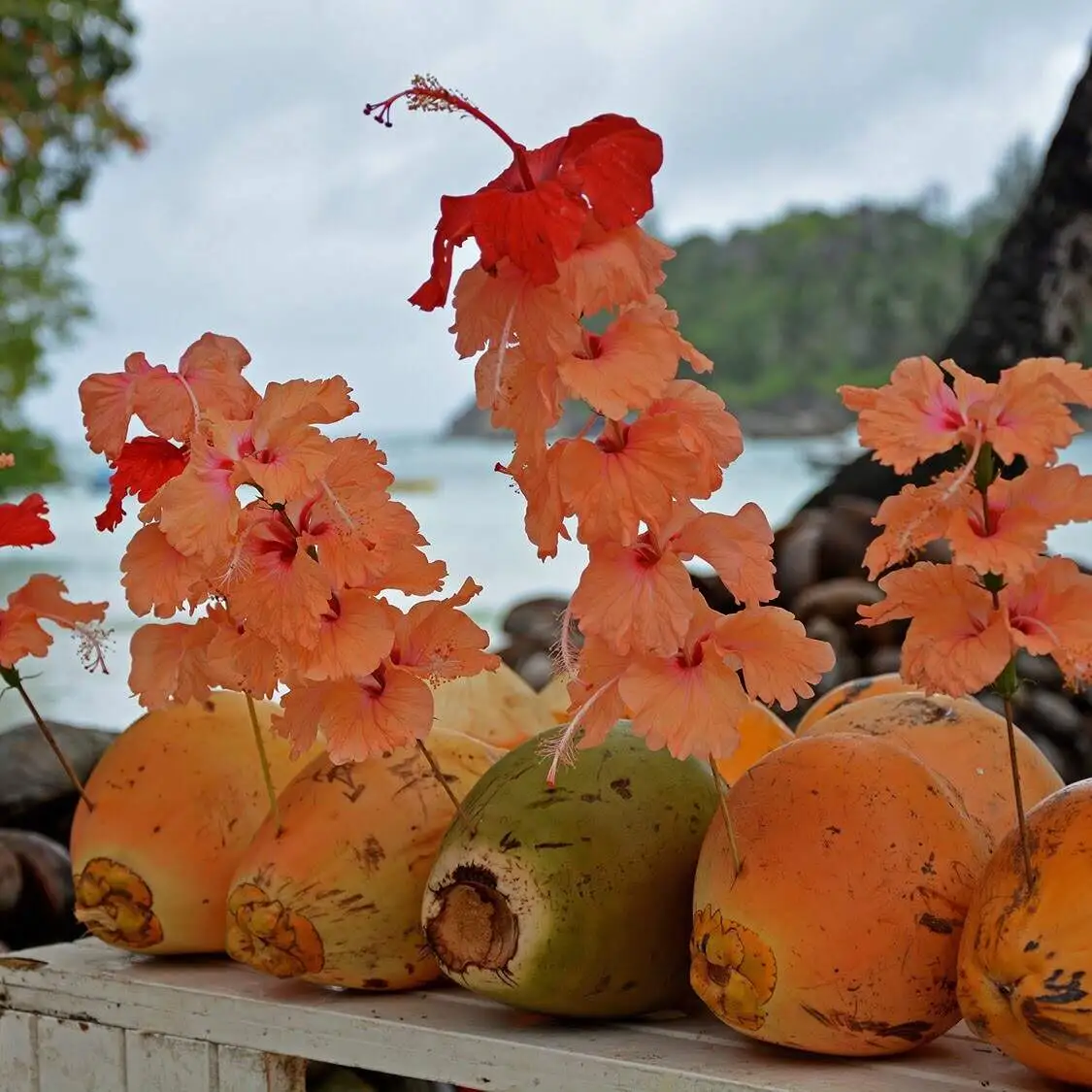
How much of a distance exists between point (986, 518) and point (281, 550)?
38cm

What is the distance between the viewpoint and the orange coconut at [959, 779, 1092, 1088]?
2.56 feet

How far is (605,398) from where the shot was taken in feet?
2.56

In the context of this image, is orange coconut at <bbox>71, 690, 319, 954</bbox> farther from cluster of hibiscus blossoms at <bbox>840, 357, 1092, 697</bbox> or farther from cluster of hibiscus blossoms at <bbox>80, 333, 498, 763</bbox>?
cluster of hibiscus blossoms at <bbox>840, 357, 1092, 697</bbox>

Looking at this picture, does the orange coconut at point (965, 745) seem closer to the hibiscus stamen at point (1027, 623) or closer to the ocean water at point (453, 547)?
the hibiscus stamen at point (1027, 623)

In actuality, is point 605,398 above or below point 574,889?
above

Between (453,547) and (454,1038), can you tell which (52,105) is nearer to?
(453,547)

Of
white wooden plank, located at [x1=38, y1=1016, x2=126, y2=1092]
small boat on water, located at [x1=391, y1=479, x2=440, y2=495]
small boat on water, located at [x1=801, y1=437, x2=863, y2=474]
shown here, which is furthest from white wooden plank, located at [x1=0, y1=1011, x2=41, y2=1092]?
small boat on water, located at [x1=801, y1=437, x2=863, y2=474]

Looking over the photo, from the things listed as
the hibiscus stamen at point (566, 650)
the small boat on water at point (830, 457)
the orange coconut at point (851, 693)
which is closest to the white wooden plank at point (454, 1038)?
the hibiscus stamen at point (566, 650)

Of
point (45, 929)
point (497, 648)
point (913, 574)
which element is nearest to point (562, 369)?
point (913, 574)

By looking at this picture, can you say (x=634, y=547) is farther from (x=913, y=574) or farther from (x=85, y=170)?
(x=85, y=170)

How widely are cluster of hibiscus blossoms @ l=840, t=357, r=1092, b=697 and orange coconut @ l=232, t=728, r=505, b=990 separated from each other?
0.41 meters

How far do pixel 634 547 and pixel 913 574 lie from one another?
141mm

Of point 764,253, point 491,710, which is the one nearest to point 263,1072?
point 491,710

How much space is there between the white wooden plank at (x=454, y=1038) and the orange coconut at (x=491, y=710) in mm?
294
